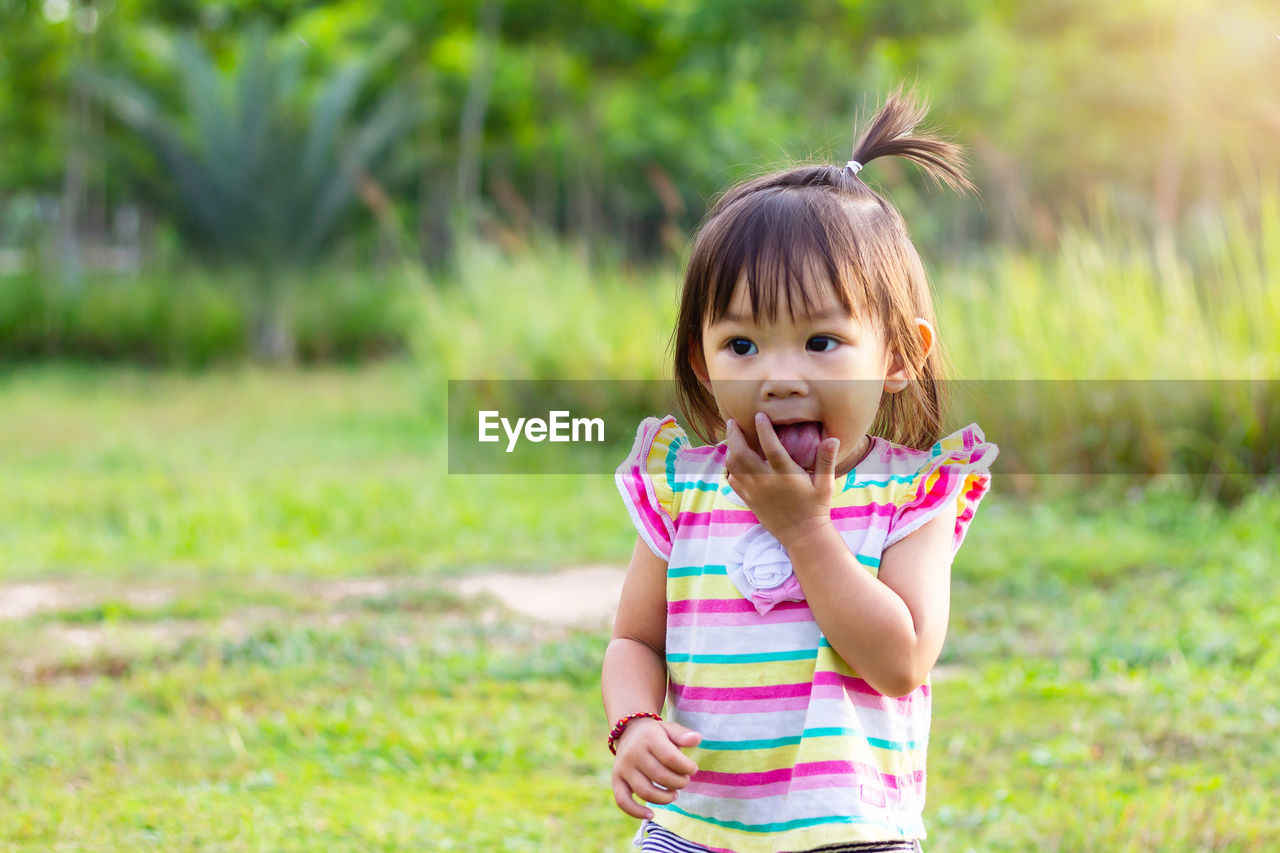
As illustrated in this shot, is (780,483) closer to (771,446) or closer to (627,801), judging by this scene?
(771,446)

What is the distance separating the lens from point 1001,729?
10.3 feet

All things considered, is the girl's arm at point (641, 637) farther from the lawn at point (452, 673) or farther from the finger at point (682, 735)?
the lawn at point (452, 673)

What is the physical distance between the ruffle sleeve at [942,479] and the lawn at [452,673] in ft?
4.08

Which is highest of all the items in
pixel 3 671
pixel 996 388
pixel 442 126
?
pixel 442 126

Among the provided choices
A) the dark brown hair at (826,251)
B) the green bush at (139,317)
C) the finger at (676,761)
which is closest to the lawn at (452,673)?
the finger at (676,761)

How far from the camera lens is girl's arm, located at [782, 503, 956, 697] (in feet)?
4.40

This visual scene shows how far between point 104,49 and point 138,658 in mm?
14916

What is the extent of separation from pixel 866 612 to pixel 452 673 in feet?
8.05

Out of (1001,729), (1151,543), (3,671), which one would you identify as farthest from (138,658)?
(1151,543)

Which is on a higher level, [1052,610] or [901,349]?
[901,349]

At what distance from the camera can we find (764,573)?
55.4 inches

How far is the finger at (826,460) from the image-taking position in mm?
1317

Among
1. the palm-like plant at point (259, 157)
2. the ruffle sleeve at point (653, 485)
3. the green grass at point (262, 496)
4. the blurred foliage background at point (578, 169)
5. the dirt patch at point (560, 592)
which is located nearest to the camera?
the ruffle sleeve at point (653, 485)

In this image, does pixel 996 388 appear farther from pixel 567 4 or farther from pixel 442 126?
pixel 442 126
